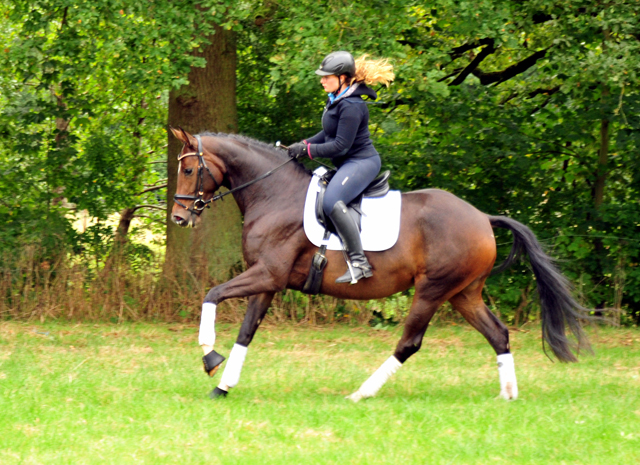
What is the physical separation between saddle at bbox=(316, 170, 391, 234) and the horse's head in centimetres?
101

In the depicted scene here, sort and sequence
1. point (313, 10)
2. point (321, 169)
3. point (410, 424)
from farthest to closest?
point (313, 10), point (321, 169), point (410, 424)

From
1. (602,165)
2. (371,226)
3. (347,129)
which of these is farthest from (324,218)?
(602,165)

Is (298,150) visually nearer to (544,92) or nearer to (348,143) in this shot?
(348,143)

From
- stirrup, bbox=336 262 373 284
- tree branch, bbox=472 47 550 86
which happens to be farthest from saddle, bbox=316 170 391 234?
tree branch, bbox=472 47 550 86

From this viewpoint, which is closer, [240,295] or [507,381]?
[240,295]

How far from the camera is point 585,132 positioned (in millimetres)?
12344

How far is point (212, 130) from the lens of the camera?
11875 millimetres

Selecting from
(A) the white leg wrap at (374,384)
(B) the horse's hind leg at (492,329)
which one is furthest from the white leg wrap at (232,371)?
(B) the horse's hind leg at (492,329)

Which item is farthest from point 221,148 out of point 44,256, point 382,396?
point 44,256

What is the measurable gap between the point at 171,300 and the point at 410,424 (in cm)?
665

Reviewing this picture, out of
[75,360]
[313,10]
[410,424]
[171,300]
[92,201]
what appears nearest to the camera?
[410,424]

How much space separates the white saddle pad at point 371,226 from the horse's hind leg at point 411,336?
1.77 feet

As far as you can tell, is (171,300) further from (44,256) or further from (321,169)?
(321,169)

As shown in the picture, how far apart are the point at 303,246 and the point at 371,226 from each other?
2.09 ft
